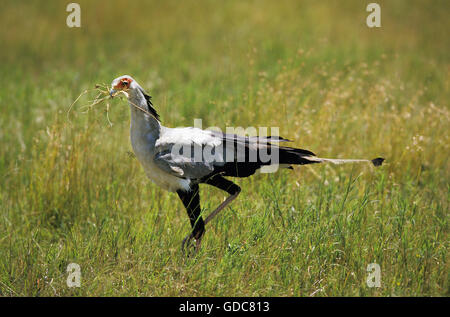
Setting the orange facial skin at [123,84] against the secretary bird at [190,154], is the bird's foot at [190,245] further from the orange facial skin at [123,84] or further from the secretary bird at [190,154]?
the orange facial skin at [123,84]

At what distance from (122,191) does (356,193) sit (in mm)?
2151

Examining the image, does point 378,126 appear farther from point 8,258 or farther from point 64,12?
point 64,12

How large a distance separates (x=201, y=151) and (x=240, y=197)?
3.13 ft

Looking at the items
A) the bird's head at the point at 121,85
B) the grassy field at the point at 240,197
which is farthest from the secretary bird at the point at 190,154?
the grassy field at the point at 240,197

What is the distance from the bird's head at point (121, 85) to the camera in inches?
156

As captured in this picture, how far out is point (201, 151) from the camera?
418cm

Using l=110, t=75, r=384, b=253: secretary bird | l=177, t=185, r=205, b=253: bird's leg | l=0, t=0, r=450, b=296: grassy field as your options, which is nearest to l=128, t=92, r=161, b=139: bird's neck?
l=110, t=75, r=384, b=253: secretary bird

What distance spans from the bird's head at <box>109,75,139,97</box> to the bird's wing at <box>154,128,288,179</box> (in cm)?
43

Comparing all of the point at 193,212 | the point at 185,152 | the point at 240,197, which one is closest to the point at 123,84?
the point at 185,152

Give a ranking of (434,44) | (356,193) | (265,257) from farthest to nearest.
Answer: (434,44) < (356,193) < (265,257)

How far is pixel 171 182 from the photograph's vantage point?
4.20 metres
